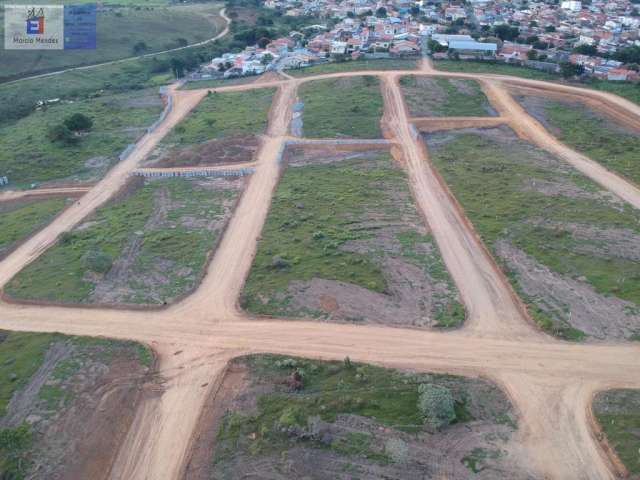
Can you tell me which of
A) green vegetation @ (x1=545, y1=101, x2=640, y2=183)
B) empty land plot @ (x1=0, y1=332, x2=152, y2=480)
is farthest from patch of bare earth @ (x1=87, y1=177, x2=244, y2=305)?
green vegetation @ (x1=545, y1=101, x2=640, y2=183)

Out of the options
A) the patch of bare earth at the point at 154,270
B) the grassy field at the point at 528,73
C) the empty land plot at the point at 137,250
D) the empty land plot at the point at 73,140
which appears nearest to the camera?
the patch of bare earth at the point at 154,270

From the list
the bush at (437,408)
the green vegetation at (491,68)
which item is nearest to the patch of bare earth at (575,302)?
the bush at (437,408)

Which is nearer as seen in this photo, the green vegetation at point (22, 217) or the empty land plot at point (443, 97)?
the green vegetation at point (22, 217)

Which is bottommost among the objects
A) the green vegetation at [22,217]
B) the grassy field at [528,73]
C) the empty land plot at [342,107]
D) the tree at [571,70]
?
the green vegetation at [22,217]

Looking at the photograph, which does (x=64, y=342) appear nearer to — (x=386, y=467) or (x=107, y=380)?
(x=107, y=380)

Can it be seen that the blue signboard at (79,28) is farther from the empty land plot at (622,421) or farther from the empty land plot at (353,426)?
the empty land plot at (622,421)

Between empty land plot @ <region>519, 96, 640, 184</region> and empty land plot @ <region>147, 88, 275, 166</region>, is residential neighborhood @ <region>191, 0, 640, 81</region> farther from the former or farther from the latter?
empty land plot @ <region>147, 88, 275, 166</region>

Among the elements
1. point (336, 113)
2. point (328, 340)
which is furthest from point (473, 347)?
point (336, 113)

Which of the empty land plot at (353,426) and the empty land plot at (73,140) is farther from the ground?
the empty land plot at (73,140)
